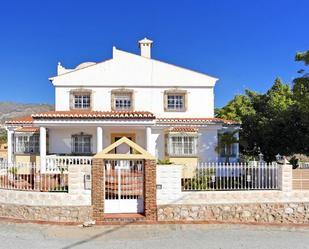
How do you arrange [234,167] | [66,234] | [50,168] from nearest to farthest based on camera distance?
[66,234]
[234,167]
[50,168]

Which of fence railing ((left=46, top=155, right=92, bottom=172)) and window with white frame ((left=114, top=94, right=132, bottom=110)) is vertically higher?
window with white frame ((left=114, top=94, right=132, bottom=110))

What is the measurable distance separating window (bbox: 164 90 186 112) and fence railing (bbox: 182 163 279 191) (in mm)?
9643

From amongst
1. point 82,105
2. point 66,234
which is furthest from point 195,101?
point 66,234

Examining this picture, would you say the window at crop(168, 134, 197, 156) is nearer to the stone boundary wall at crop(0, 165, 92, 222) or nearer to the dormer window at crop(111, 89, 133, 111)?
the dormer window at crop(111, 89, 133, 111)

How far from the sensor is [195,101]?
83.7 feet

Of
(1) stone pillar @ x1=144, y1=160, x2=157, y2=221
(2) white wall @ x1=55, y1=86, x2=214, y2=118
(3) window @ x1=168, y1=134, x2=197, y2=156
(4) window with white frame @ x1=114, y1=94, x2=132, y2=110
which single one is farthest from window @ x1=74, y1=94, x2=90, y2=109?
(1) stone pillar @ x1=144, y1=160, x2=157, y2=221

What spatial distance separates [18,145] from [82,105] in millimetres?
4804

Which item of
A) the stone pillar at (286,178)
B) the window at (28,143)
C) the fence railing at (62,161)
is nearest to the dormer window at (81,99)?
the window at (28,143)

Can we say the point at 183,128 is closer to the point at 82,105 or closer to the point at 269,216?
the point at 82,105

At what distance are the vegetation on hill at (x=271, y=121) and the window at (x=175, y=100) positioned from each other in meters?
4.70

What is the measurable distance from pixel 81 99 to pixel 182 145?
7495mm

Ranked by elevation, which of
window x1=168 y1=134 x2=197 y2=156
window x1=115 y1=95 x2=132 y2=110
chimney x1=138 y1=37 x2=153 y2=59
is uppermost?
chimney x1=138 y1=37 x2=153 y2=59

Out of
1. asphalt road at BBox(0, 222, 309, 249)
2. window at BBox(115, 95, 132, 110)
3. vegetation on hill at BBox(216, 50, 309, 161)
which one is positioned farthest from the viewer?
vegetation on hill at BBox(216, 50, 309, 161)

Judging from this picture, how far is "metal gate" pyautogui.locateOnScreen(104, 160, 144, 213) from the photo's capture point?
15.5 metres
